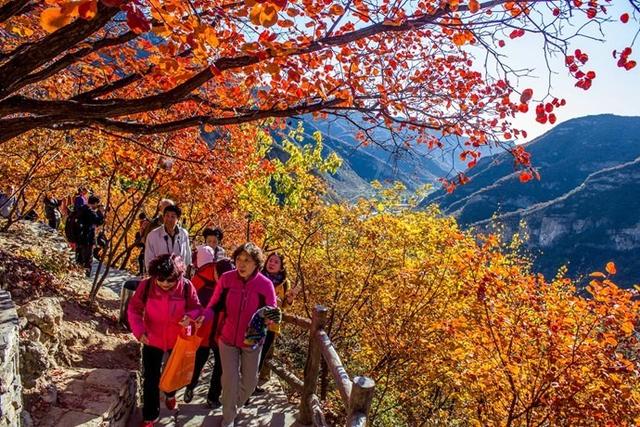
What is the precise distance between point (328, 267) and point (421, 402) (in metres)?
5.87

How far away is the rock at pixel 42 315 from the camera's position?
438 centimetres

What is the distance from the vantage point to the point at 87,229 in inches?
408

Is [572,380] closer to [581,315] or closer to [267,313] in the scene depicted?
[581,315]

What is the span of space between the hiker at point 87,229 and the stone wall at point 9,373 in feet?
24.0

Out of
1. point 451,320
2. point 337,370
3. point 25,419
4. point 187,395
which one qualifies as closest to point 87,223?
point 187,395

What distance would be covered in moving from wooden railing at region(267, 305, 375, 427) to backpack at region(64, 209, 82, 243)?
6.90 m

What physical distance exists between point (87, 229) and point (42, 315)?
21.5 ft

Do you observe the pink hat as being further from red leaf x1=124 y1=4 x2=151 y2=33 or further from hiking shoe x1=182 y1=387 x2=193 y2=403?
red leaf x1=124 y1=4 x2=151 y2=33

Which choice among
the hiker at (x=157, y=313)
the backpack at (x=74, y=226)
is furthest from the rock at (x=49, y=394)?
the backpack at (x=74, y=226)

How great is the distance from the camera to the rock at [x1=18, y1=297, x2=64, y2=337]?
4.38m

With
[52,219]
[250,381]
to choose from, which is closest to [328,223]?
[250,381]

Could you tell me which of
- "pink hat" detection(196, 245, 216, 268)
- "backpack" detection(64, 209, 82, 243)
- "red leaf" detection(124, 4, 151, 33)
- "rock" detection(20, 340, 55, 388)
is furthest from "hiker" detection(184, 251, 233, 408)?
"backpack" detection(64, 209, 82, 243)

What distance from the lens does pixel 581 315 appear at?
6.29m

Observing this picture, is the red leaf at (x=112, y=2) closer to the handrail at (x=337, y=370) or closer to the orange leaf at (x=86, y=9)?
the orange leaf at (x=86, y=9)
